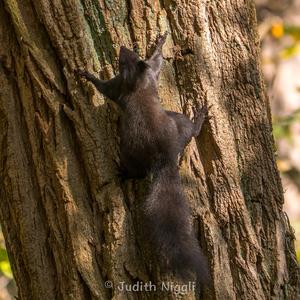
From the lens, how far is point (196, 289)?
149 inches

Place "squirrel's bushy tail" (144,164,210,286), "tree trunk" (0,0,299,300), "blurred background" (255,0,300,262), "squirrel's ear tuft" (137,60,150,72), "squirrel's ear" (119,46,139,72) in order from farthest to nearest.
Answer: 1. "blurred background" (255,0,300,262)
2. "squirrel's ear tuft" (137,60,150,72)
3. "squirrel's ear" (119,46,139,72)
4. "tree trunk" (0,0,299,300)
5. "squirrel's bushy tail" (144,164,210,286)

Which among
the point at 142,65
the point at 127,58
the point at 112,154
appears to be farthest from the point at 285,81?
the point at 112,154

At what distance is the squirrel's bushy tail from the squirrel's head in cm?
67

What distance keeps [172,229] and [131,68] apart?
105 cm

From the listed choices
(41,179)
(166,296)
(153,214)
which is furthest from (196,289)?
(41,179)

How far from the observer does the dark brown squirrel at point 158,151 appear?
3635 mm

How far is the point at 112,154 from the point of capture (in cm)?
386

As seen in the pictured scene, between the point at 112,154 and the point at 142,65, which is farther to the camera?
the point at 142,65

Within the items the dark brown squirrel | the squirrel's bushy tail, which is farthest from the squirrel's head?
the squirrel's bushy tail

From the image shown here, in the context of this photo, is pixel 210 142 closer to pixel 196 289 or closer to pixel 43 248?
pixel 196 289

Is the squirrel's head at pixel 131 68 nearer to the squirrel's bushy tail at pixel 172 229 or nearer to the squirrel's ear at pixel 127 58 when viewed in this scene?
the squirrel's ear at pixel 127 58

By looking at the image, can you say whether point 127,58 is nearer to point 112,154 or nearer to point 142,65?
point 142,65

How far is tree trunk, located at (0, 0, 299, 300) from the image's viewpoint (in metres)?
3.76

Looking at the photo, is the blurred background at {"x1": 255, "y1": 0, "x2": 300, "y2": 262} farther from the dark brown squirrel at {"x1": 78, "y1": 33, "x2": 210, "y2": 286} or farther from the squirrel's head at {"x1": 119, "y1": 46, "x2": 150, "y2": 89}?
the dark brown squirrel at {"x1": 78, "y1": 33, "x2": 210, "y2": 286}
